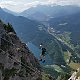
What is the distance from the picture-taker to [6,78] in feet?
172

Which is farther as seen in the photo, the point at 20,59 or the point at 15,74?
the point at 20,59

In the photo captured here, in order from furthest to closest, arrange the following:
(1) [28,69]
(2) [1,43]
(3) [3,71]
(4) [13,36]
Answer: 1. (4) [13,36]
2. (1) [28,69]
3. (2) [1,43]
4. (3) [3,71]

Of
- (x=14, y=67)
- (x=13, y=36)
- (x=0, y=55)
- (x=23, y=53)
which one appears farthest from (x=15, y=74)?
(x=13, y=36)

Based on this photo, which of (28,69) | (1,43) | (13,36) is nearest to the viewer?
(1,43)

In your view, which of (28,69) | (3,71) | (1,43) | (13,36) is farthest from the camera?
(13,36)

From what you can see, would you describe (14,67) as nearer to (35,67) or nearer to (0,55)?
(0,55)

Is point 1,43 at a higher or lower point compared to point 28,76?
higher

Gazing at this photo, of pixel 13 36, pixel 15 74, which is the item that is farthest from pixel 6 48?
pixel 13 36

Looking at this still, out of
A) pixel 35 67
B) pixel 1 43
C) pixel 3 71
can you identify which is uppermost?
pixel 1 43

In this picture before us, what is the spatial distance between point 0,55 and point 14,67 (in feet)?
13.7

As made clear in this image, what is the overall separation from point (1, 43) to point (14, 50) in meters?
4.32

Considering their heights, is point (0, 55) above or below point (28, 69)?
above

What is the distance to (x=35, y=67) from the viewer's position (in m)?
68.1

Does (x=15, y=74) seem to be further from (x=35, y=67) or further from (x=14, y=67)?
(x=35, y=67)
